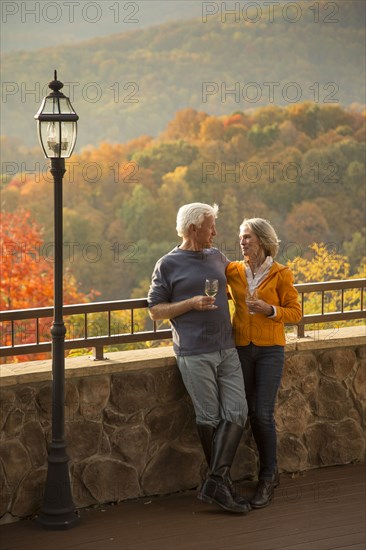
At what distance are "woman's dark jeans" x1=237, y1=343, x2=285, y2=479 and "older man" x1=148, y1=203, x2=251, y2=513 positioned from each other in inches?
4.7

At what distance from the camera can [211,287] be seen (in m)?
4.47

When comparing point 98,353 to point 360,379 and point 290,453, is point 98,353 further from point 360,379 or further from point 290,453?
point 360,379

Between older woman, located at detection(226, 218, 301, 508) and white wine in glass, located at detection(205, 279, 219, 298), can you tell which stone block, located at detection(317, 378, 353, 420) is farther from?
white wine in glass, located at detection(205, 279, 219, 298)

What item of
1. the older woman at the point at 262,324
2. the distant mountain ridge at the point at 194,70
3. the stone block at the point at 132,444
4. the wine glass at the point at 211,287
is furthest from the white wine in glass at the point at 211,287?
the distant mountain ridge at the point at 194,70

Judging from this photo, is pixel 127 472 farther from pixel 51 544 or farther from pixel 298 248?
pixel 298 248

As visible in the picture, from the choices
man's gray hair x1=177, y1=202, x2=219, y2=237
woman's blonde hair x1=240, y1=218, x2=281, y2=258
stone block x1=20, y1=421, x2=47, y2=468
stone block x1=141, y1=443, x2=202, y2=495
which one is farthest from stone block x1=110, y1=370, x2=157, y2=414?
woman's blonde hair x1=240, y1=218, x2=281, y2=258

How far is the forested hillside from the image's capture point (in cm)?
2316

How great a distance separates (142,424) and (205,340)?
0.55 metres

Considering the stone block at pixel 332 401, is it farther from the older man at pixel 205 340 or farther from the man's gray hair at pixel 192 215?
the man's gray hair at pixel 192 215

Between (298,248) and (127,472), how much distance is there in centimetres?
1887

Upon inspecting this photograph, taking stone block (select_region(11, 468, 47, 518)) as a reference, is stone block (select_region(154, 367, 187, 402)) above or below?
above

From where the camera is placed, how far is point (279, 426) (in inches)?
204

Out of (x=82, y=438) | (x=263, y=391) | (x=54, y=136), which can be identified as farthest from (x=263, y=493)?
(x=54, y=136)

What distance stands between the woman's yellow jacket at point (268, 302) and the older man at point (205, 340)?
8 centimetres
